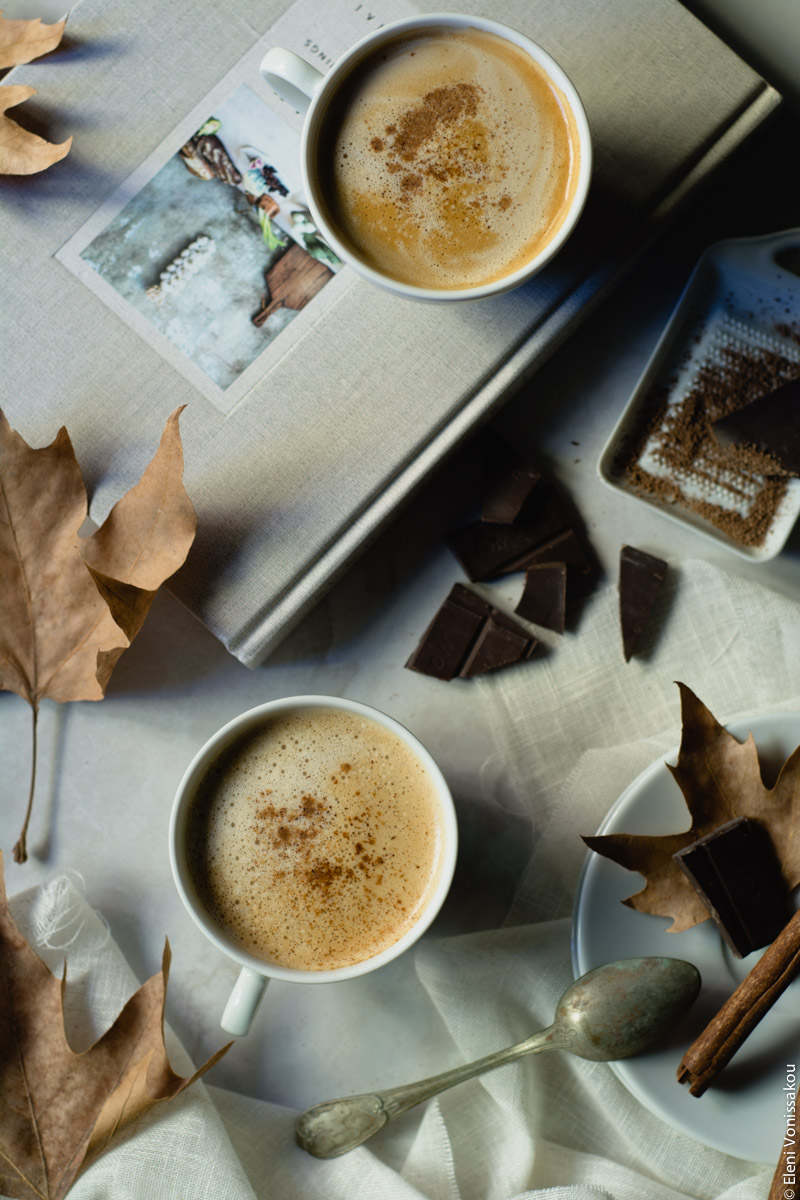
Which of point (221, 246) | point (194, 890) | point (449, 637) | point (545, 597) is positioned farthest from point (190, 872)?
point (221, 246)

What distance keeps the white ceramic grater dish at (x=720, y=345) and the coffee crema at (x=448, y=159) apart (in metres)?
0.27

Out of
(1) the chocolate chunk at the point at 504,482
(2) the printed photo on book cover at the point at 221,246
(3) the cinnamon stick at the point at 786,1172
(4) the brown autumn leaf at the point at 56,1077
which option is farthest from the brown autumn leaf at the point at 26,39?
(3) the cinnamon stick at the point at 786,1172

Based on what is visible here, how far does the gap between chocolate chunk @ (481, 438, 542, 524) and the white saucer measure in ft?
1.03

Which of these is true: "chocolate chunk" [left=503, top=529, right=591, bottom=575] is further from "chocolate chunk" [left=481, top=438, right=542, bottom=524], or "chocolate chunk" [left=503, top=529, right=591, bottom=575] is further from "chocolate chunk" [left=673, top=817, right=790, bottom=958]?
"chocolate chunk" [left=673, top=817, right=790, bottom=958]

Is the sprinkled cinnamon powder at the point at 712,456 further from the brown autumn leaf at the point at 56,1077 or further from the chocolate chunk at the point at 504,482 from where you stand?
the brown autumn leaf at the point at 56,1077

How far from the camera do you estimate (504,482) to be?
1.00 meters

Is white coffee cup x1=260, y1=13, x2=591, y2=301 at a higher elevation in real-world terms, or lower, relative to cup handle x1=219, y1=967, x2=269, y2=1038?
higher

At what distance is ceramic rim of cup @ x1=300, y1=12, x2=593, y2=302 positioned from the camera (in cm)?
76

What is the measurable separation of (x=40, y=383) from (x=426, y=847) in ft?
1.98

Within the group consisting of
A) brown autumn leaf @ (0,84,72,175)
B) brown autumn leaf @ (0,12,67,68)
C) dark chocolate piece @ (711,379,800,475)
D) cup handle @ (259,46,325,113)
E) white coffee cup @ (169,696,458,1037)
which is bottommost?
white coffee cup @ (169,696,458,1037)

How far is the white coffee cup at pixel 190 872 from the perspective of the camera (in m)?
0.82

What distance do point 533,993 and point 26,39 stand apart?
1.12 meters

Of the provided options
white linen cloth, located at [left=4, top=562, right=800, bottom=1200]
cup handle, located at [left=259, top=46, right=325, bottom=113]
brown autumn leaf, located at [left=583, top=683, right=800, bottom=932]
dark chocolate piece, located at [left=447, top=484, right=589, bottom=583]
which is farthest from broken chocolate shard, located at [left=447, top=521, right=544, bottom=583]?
cup handle, located at [left=259, top=46, right=325, bottom=113]

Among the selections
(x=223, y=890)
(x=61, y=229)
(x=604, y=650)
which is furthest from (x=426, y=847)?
(x=61, y=229)
